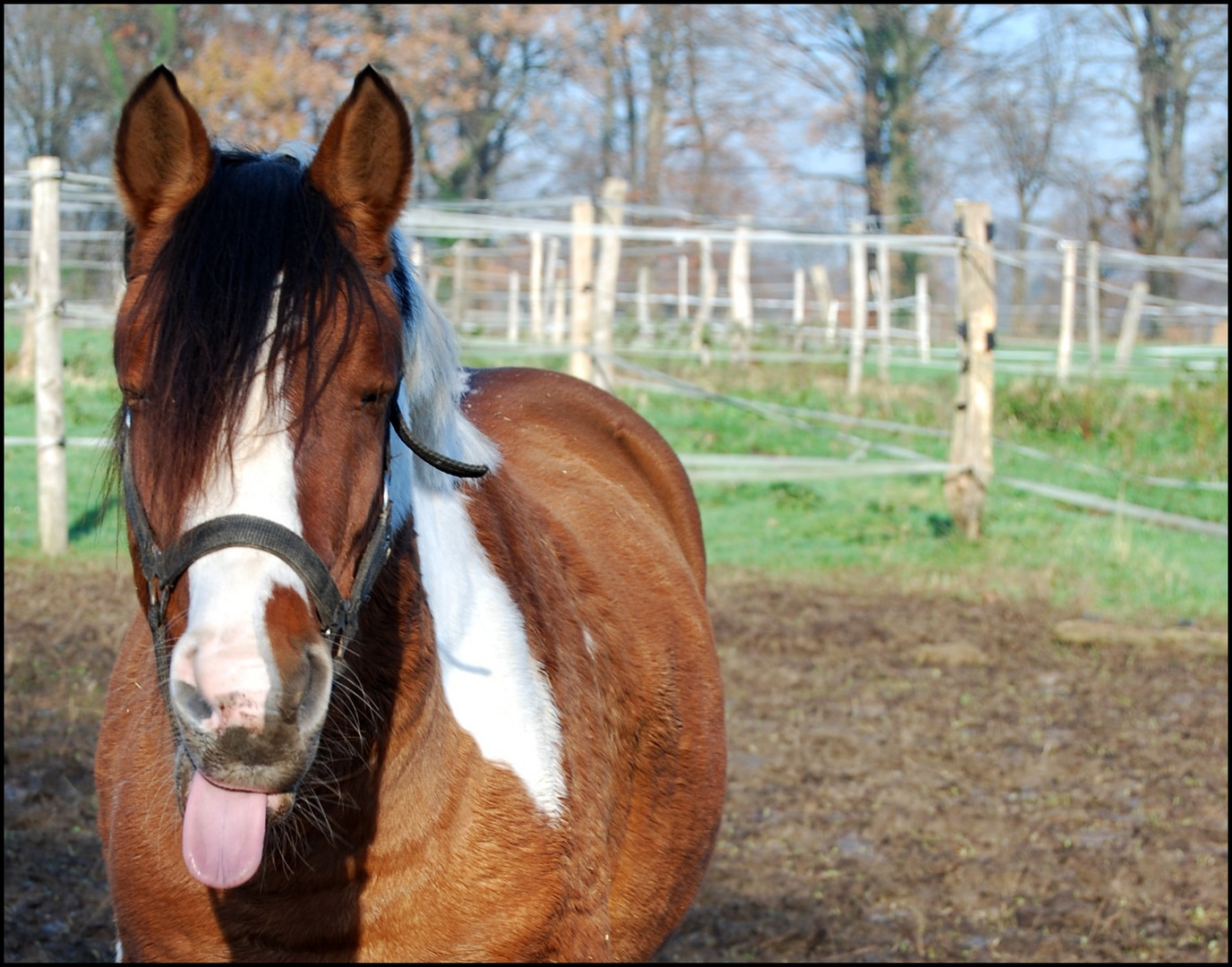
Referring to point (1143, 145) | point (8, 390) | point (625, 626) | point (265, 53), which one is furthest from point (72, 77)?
point (625, 626)

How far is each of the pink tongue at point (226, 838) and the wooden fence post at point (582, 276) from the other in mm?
6276

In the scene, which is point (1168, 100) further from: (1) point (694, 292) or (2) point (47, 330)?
(2) point (47, 330)

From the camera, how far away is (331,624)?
1417mm

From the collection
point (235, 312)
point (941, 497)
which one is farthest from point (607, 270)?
point (235, 312)

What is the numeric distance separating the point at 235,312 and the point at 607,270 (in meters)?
7.04

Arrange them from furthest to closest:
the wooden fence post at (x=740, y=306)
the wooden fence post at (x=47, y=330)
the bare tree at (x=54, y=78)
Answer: the bare tree at (x=54, y=78), the wooden fence post at (x=740, y=306), the wooden fence post at (x=47, y=330)

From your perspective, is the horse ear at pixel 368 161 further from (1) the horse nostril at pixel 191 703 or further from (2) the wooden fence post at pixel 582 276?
(2) the wooden fence post at pixel 582 276

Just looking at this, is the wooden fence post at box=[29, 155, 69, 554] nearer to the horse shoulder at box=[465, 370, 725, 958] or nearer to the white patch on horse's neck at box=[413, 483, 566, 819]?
the horse shoulder at box=[465, 370, 725, 958]

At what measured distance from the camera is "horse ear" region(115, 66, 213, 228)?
1483mm

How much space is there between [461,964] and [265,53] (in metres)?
20.1

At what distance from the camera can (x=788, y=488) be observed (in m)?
9.01

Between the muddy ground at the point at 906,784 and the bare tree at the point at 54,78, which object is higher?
the bare tree at the point at 54,78

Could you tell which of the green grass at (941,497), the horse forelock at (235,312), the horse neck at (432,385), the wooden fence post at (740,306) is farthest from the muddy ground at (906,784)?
the wooden fence post at (740,306)

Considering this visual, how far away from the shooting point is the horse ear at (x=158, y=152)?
1483 millimetres
